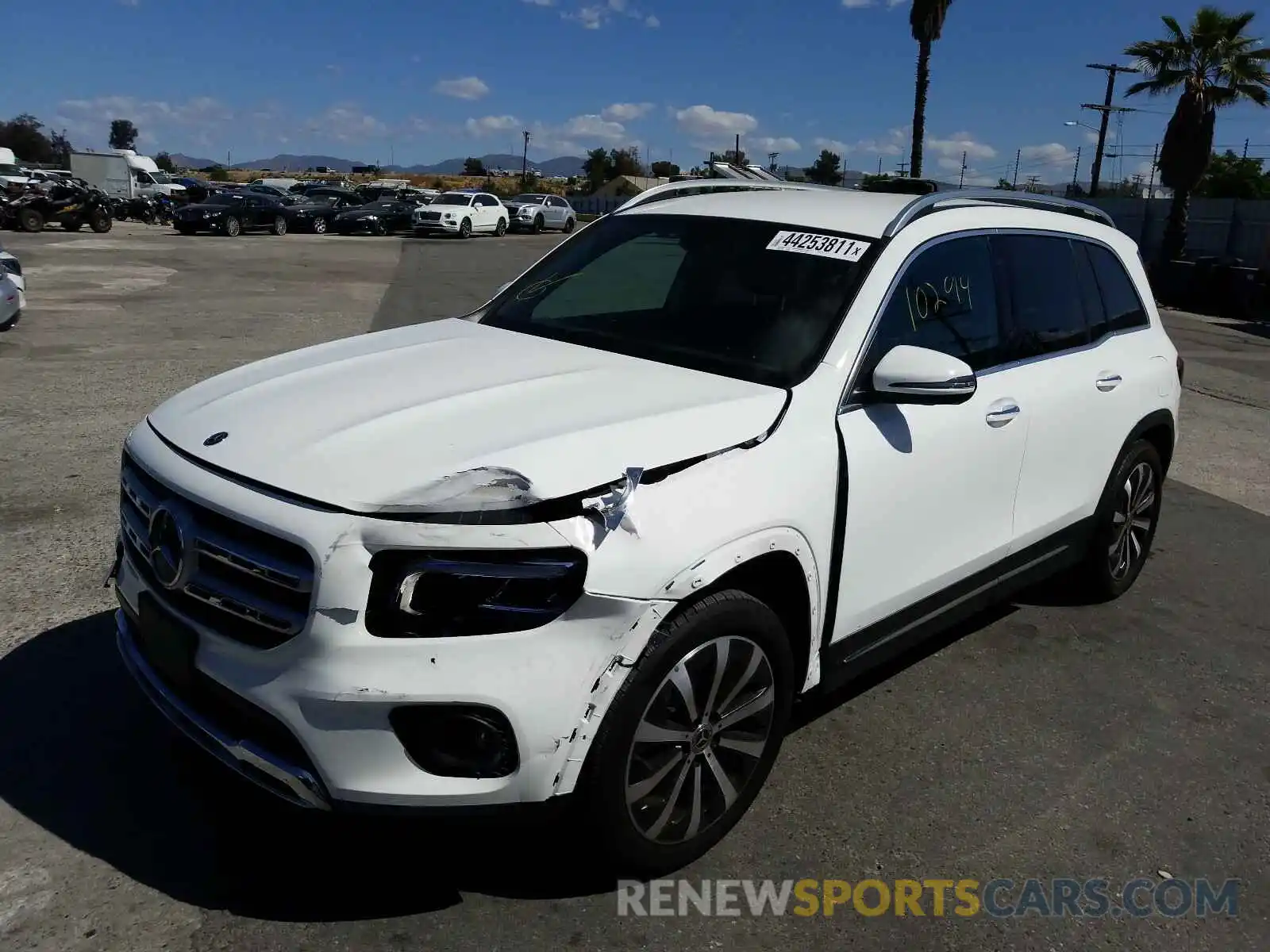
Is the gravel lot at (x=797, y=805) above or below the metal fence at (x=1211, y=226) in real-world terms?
below

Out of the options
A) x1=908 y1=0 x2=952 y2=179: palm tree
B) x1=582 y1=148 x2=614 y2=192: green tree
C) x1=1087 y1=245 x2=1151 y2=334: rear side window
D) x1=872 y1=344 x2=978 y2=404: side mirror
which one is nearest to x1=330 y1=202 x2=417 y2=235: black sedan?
x1=908 y1=0 x2=952 y2=179: palm tree

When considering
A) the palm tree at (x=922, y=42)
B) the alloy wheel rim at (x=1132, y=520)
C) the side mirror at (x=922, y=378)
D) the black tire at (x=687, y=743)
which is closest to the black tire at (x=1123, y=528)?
the alloy wheel rim at (x=1132, y=520)

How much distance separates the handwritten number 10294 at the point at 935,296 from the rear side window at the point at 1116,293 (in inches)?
50.1

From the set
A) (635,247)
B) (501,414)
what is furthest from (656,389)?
(635,247)

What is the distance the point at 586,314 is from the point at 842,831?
81.9 inches

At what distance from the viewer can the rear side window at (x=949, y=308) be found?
11.5 feet

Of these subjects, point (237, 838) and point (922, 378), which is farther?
point (922, 378)

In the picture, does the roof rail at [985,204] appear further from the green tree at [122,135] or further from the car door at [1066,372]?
the green tree at [122,135]

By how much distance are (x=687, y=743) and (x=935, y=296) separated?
1869 millimetres

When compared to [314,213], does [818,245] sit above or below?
below

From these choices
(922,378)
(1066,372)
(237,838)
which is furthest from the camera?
(1066,372)

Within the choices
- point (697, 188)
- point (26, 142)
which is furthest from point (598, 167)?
point (697, 188)

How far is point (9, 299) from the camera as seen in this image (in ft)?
36.7

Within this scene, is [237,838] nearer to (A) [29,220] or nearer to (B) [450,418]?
(B) [450,418]
